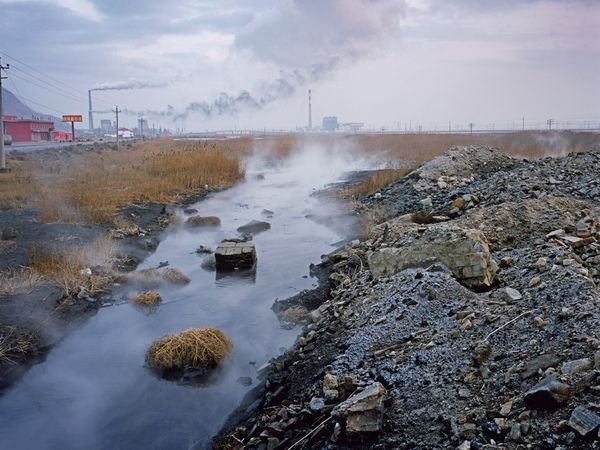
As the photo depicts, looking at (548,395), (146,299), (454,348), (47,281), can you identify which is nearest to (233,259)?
(146,299)

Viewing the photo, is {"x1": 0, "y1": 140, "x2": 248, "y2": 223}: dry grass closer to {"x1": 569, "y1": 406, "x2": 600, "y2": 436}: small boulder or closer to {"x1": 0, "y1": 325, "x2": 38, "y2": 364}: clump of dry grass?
{"x1": 0, "y1": 325, "x2": 38, "y2": 364}: clump of dry grass

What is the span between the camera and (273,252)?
1161 cm

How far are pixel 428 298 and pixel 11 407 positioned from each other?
4773mm

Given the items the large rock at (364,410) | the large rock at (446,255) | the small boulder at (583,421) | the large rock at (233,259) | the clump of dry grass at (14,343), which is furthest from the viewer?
the large rock at (233,259)

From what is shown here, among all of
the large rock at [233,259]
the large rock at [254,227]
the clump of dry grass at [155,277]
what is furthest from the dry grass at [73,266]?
the large rock at [254,227]

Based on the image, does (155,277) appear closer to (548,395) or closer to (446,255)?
(446,255)

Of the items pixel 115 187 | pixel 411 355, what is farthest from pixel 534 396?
pixel 115 187

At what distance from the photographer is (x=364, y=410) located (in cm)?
407

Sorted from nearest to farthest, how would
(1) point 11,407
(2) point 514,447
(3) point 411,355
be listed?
(2) point 514,447 < (3) point 411,355 < (1) point 11,407

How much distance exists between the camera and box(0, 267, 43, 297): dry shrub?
805 cm

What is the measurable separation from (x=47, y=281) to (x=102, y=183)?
393 inches

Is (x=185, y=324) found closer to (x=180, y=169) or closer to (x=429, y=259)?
(x=429, y=259)

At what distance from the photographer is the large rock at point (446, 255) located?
614 cm

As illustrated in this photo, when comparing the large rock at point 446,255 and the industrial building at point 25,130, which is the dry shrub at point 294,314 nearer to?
the large rock at point 446,255
